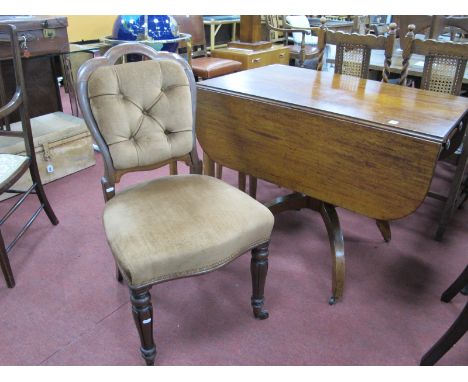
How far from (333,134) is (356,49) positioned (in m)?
0.95

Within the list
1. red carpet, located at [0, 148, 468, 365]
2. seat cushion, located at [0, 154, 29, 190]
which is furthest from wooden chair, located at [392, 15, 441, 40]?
seat cushion, located at [0, 154, 29, 190]

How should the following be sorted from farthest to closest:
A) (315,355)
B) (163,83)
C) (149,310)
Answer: (163,83), (315,355), (149,310)

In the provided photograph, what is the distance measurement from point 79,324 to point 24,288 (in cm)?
34

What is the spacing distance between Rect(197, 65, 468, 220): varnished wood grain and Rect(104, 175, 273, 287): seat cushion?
1.06 feet

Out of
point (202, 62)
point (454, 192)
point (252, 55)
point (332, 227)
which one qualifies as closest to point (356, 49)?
Result: point (454, 192)

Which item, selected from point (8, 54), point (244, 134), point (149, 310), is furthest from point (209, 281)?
point (8, 54)

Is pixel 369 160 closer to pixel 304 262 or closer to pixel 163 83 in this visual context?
pixel 304 262

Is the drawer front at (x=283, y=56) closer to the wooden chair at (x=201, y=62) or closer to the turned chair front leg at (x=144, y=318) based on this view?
the wooden chair at (x=201, y=62)

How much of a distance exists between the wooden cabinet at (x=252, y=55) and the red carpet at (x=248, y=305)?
2.31 meters

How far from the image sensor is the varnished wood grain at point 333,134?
1.31 m

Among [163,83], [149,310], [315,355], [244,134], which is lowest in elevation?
[315,355]

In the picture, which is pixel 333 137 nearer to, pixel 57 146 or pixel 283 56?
pixel 57 146

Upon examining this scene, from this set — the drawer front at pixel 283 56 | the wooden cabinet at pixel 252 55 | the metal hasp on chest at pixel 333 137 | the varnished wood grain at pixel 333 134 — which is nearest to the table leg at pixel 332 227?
the metal hasp on chest at pixel 333 137

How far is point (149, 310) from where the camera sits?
3.96 ft
